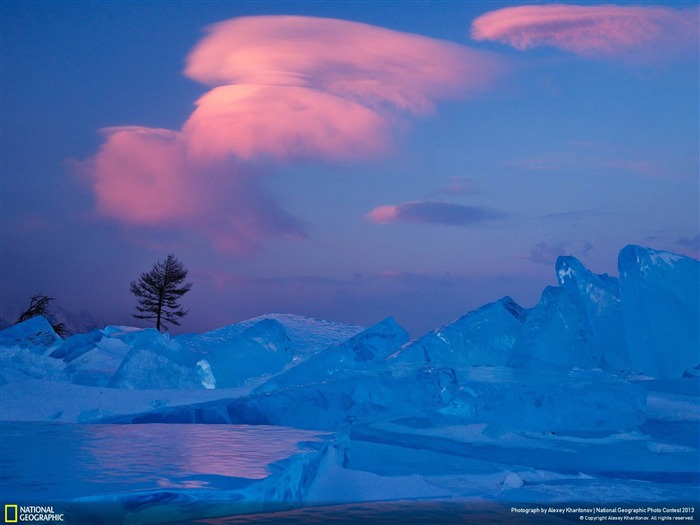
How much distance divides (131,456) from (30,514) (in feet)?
3.41

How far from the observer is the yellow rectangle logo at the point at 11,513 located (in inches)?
117

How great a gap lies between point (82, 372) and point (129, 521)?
6.71 metres

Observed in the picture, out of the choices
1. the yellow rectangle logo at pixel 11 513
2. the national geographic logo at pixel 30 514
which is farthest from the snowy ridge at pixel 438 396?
the yellow rectangle logo at pixel 11 513

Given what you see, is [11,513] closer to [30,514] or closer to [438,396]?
[30,514]

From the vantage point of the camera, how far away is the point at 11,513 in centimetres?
303

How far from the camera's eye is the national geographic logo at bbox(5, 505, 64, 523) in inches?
117

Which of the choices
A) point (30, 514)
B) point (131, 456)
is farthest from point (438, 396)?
point (30, 514)

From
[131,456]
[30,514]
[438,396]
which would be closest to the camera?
[30,514]

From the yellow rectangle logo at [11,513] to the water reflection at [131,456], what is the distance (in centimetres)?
10

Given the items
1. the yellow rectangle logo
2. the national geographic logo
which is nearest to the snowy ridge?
the national geographic logo

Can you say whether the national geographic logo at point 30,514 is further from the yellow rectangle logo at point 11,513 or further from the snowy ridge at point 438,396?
the snowy ridge at point 438,396

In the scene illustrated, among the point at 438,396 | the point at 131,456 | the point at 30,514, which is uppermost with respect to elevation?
the point at 438,396

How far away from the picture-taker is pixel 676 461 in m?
5.12

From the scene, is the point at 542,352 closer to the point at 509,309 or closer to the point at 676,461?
the point at 509,309
